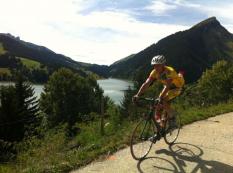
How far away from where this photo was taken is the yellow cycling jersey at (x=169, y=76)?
9.48m

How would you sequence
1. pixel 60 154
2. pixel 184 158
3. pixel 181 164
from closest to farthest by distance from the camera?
pixel 181 164, pixel 184 158, pixel 60 154

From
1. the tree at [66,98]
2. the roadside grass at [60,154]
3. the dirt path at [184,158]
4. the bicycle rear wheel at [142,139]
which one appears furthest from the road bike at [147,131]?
the tree at [66,98]

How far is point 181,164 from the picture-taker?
903cm

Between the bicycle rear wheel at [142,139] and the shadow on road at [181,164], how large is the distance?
0.62 ft

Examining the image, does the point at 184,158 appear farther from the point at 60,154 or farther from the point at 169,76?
the point at 60,154

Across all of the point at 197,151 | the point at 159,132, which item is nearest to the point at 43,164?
the point at 159,132

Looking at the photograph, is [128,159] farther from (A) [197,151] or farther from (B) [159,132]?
(A) [197,151]

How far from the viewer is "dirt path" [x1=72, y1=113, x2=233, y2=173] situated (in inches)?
344

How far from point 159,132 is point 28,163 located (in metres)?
3.25

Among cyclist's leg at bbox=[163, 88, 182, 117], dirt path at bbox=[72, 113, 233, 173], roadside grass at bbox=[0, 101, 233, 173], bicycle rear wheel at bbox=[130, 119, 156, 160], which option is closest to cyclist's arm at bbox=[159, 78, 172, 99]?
cyclist's leg at bbox=[163, 88, 182, 117]

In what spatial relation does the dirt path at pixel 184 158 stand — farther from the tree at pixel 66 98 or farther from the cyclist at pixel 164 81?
the tree at pixel 66 98

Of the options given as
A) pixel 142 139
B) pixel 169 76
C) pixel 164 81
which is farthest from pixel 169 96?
pixel 142 139

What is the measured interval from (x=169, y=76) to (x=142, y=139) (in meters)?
1.64

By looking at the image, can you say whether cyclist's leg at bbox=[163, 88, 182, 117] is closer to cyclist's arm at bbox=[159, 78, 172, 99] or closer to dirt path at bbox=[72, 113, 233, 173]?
cyclist's arm at bbox=[159, 78, 172, 99]
